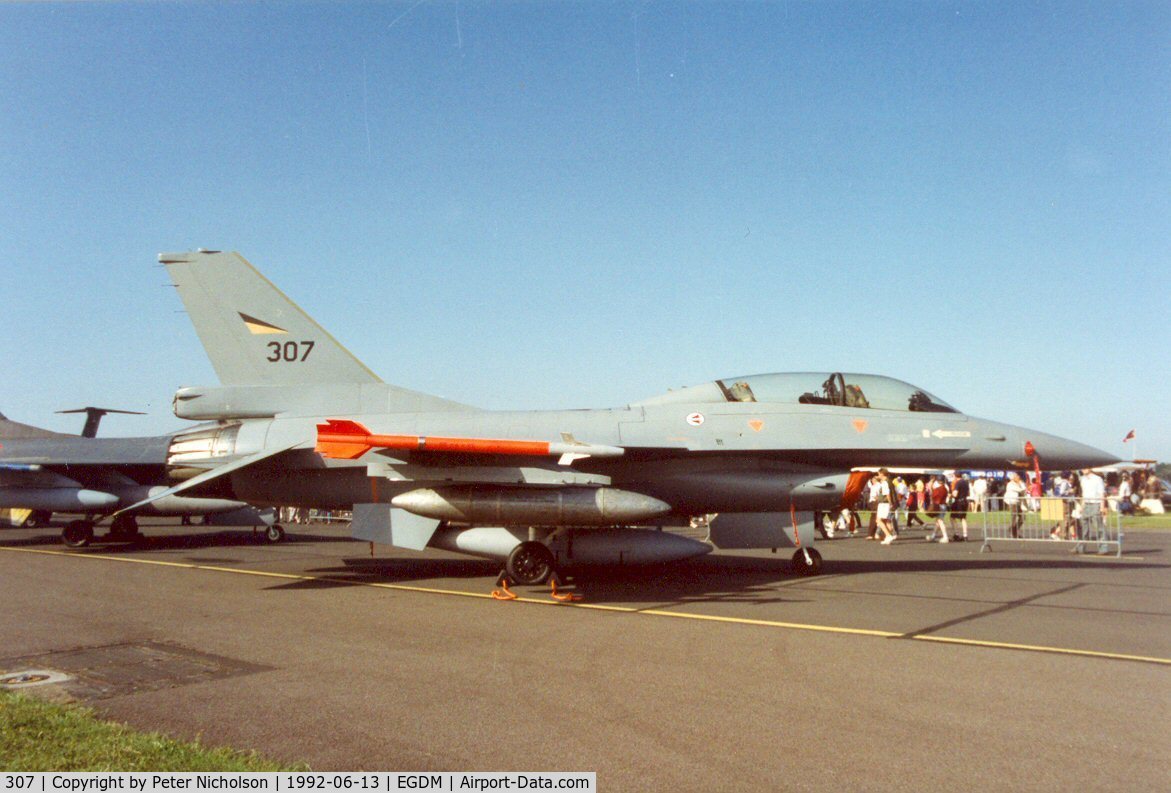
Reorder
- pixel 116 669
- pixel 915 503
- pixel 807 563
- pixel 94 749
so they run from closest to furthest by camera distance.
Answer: pixel 94 749
pixel 116 669
pixel 807 563
pixel 915 503

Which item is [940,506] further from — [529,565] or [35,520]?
[35,520]

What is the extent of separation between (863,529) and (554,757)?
76.4 feet

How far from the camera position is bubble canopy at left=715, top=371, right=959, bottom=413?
37.2 ft

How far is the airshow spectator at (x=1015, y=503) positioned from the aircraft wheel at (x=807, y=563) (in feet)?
25.4

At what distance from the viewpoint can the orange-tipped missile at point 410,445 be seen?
9.31 m

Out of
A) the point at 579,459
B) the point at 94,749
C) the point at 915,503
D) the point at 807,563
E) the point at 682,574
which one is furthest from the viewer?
the point at 915,503

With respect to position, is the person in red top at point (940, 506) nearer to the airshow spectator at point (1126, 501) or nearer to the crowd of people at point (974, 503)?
the crowd of people at point (974, 503)

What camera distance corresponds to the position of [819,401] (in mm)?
11352

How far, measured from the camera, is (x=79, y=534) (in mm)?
18141

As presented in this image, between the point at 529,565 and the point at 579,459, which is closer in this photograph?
the point at 579,459

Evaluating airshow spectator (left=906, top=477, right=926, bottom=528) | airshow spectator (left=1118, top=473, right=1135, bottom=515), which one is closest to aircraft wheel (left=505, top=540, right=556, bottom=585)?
airshow spectator (left=906, top=477, right=926, bottom=528)

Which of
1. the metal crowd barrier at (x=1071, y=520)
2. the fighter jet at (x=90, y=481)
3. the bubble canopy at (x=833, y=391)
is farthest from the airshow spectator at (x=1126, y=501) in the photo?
the fighter jet at (x=90, y=481)

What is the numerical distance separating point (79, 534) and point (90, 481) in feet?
4.62


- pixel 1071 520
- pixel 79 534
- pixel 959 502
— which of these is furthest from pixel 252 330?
pixel 959 502
